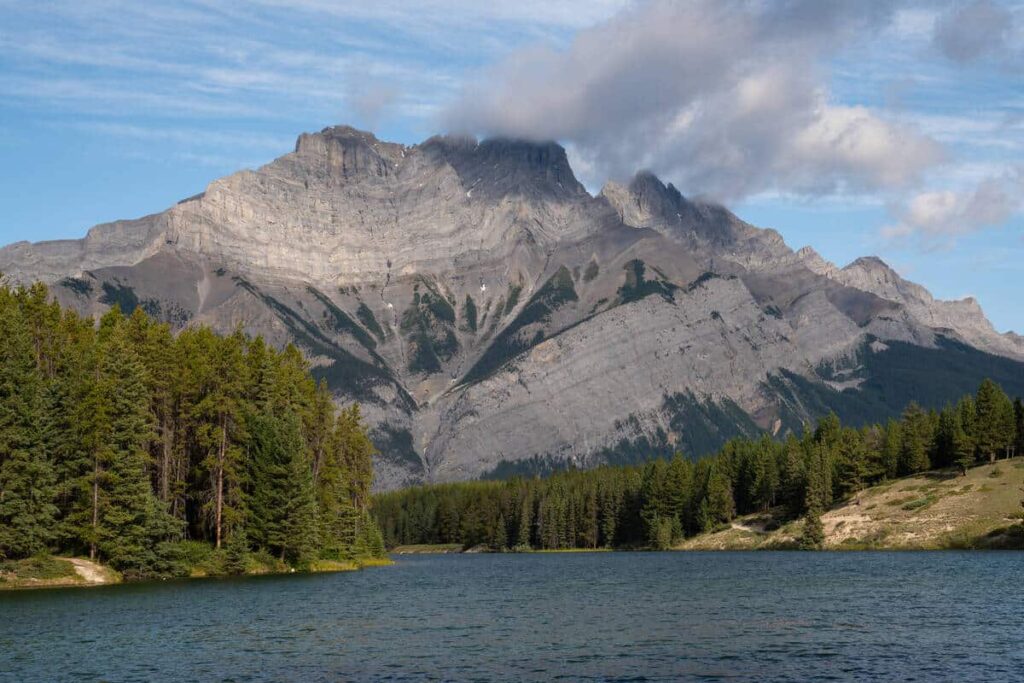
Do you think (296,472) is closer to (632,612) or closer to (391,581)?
(391,581)

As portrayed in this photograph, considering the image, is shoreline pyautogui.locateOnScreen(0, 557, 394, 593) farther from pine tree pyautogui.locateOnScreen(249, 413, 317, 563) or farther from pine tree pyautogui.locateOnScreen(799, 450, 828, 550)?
pine tree pyautogui.locateOnScreen(799, 450, 828, 550)

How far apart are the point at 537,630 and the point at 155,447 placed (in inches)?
2410

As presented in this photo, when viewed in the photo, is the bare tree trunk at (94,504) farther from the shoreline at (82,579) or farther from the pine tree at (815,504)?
the pine tree at (815,504)

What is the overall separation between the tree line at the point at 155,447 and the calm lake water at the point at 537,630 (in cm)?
757

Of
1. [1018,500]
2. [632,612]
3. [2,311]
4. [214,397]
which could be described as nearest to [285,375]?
[214,397]

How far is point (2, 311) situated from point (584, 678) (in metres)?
74.9

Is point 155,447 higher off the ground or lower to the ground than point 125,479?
higher

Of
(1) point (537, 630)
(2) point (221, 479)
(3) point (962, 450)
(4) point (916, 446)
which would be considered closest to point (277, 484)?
(2) point (221, 479)

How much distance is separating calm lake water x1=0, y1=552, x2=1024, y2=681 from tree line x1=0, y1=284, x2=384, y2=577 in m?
7.57

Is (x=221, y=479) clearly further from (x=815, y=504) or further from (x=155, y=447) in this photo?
(x=815, y=504)

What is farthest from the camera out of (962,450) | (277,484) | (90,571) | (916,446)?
(916,446)

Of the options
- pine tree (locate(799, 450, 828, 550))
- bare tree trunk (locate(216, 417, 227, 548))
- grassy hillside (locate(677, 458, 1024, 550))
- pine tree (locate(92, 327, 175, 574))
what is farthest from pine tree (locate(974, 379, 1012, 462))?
pine tree (locate(92, 327, 175, 574))

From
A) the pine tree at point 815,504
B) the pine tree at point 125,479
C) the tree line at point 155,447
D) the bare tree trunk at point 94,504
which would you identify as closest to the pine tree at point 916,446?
the pine tree at point 815,504

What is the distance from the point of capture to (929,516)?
155 metres
